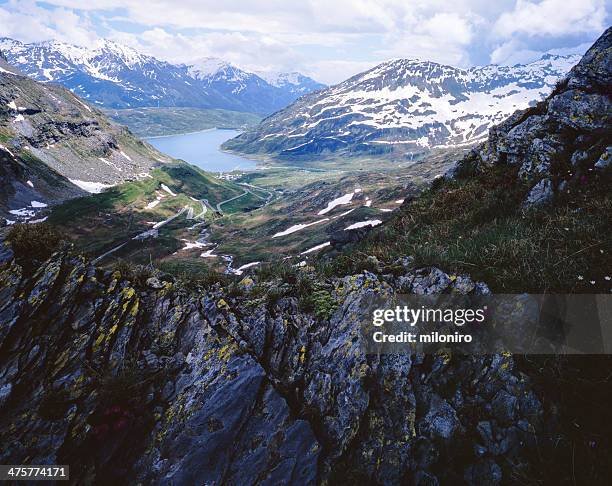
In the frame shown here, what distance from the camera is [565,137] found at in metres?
16.7

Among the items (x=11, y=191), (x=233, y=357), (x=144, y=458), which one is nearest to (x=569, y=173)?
(x=233, y=357)

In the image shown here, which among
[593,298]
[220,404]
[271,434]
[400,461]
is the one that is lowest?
[400,461]

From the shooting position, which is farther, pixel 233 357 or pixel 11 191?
pixel 11 191

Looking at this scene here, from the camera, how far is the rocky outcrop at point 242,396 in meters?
7.64

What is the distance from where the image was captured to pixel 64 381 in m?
8.62

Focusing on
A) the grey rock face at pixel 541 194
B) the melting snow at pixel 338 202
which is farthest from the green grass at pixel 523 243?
the melting snow at pixel 338 202

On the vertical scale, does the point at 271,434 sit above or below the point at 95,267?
below

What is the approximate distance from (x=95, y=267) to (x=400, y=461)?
10.6 meters

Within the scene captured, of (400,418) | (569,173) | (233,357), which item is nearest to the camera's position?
(400,418)

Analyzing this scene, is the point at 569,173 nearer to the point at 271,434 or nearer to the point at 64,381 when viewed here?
the point at 271,434

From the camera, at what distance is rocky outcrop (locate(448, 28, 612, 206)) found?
14117mm

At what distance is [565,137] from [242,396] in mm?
18254

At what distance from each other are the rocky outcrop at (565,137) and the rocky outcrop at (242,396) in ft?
28.6

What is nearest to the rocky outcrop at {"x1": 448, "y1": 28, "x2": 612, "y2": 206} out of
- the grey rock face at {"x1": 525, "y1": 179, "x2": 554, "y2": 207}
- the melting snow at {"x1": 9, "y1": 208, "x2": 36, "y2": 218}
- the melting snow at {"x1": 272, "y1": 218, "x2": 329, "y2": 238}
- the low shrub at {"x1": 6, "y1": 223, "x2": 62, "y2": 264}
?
the grey rock face at {"x1": 525, "y1": 179, "x2": 554, "y2": 207}
